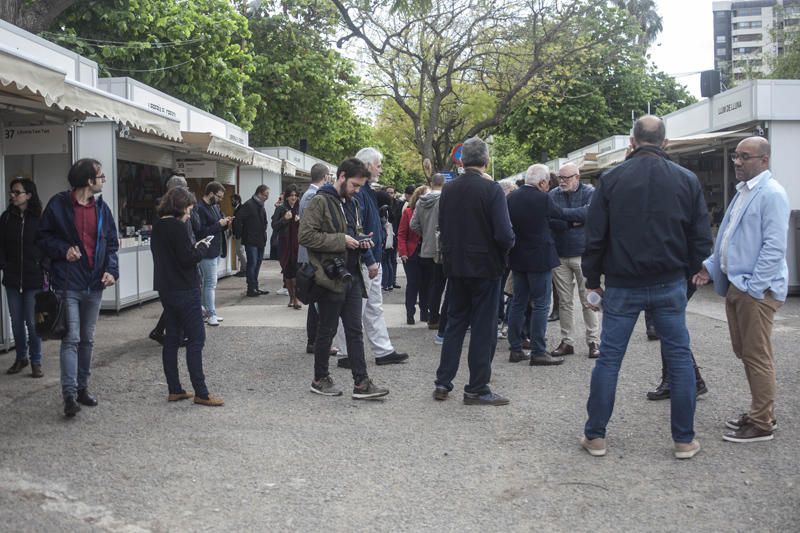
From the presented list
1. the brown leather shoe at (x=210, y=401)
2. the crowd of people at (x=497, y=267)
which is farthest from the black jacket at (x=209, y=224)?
the brown leather shoe at (x=210, y=401)

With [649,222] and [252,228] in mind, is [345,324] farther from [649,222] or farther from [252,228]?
[252,228]

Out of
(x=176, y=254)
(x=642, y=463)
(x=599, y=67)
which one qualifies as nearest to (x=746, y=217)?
(x=642, y=463)

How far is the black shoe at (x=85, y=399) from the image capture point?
20.6 ft

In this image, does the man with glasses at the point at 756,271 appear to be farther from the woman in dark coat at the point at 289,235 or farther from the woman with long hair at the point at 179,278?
the woman in dark coat at the point at 289,235

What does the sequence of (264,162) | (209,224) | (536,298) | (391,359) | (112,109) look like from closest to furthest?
(536,298), (391,359), (112,109), (209,224), (264,162)

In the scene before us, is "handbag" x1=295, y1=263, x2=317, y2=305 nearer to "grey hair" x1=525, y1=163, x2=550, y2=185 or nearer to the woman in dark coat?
"grey hair" x1=525, y1=163, x2=550, y2=185

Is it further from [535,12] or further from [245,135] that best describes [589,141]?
[245,135]

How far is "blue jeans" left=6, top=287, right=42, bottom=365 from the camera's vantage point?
24.3 ft

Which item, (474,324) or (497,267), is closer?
(497,267)

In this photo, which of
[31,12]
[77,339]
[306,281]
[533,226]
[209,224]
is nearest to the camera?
[77,339]

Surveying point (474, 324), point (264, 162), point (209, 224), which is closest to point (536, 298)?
point (474, 324)

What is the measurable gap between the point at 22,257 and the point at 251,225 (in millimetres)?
7083

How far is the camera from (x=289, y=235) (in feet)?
37.3

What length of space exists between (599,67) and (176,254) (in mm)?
20855
